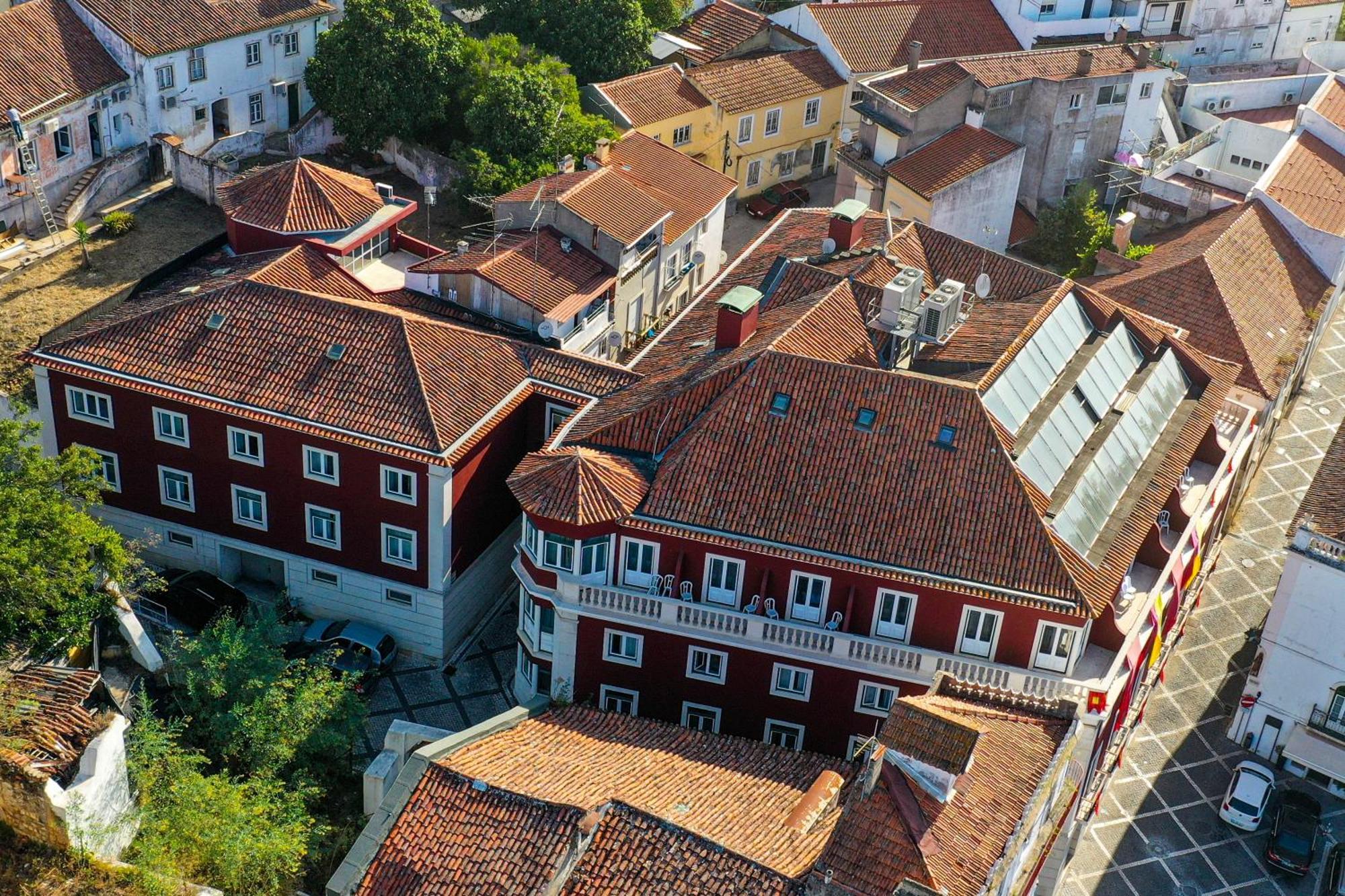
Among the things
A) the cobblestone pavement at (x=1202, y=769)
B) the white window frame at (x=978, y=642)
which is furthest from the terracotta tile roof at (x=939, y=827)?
the cobblestone pavement at (x=1202, y=769)

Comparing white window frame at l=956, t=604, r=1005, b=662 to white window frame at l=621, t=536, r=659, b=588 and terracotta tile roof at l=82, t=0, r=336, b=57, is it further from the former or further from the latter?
terracotta tile roof at l=82, t=0, r=336, b=57

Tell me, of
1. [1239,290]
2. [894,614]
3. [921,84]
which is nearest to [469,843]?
[894,614]

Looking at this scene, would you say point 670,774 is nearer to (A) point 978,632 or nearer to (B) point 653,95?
(A) point 978,632

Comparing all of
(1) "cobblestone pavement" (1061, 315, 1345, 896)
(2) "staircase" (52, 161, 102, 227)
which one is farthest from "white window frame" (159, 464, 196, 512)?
(1) "cobblestone pavement" (1061, 315, 1345, 896)

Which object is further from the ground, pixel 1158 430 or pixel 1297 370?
pixel 1158 430

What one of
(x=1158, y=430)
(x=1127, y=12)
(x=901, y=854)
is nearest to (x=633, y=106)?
(x=1127, y=12)

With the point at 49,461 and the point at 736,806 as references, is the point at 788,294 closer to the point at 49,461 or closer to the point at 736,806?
the point at 736,806
